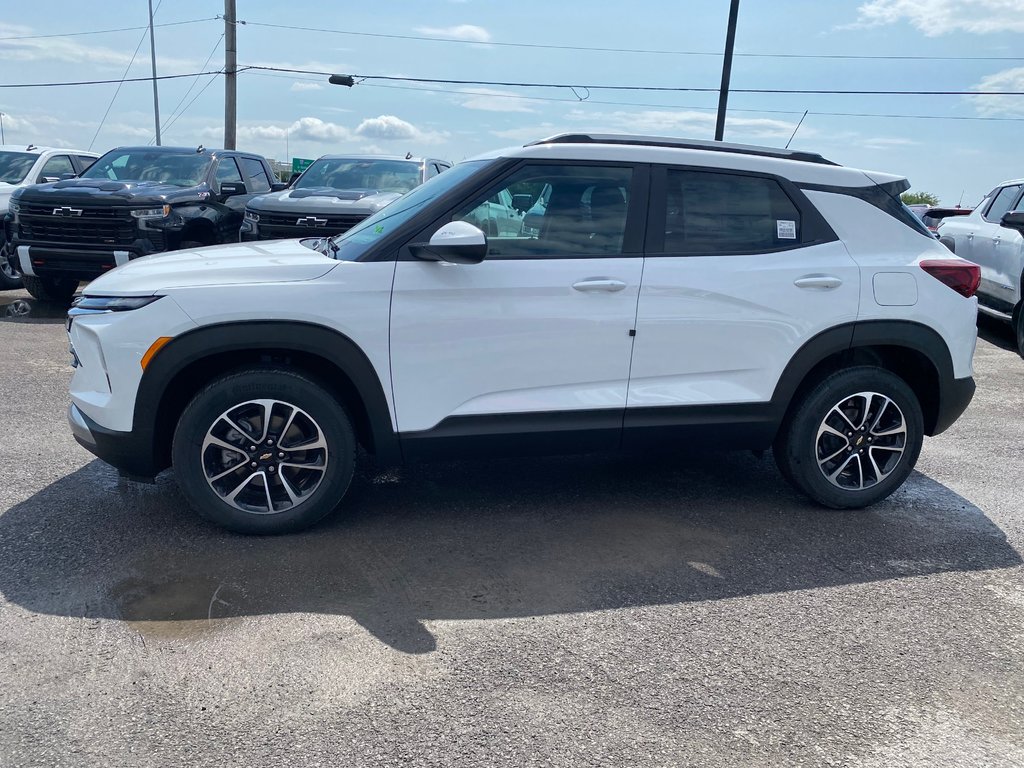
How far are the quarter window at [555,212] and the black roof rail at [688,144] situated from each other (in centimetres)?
26

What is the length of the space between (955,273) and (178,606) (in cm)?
406

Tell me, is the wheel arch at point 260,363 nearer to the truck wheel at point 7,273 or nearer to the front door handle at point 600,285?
the front door handle at point 600,285

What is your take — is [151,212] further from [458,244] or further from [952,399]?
[952,399]

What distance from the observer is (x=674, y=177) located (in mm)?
4418

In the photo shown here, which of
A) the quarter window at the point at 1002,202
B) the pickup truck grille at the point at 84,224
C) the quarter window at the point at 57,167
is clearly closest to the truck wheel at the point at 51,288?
the pickup truck grille at the point at 84,224

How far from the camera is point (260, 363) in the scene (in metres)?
4.10

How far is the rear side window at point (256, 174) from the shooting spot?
1229 cm

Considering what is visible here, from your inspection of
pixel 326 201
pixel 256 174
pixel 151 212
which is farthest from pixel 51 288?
pixel 326 201

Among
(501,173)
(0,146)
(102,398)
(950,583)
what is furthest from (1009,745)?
(0,146)

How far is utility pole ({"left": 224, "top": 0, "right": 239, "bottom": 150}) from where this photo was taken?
22.4m

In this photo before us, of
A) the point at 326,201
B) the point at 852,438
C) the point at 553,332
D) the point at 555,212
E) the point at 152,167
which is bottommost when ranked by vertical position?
the point at 852,438

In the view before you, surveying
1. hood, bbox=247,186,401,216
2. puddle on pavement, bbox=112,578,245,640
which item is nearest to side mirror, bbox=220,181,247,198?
hood, bbox=247,186,401,216

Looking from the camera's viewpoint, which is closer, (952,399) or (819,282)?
(819,282)

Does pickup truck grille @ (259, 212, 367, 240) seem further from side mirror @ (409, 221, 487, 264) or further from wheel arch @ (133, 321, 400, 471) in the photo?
side mirror @ (409, 221, 487, 264)
